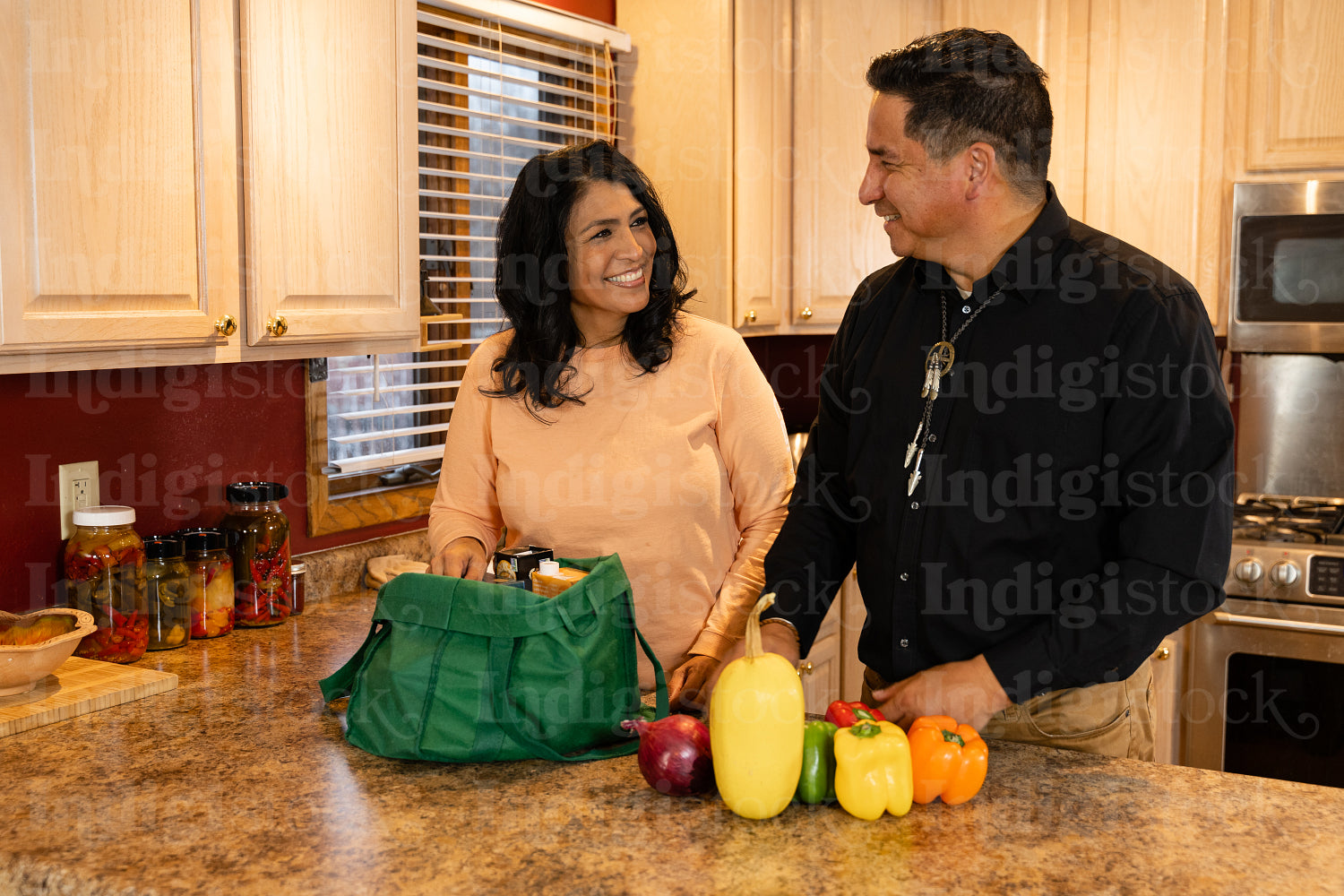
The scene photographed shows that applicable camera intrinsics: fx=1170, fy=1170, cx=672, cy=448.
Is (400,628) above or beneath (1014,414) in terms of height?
beneath

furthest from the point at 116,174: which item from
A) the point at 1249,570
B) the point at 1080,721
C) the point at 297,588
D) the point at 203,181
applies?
the point at 1249,570

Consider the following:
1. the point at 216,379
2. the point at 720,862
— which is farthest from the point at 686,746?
the point at 216,379

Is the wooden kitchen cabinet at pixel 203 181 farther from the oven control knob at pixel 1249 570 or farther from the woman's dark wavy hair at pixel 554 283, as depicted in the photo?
the oven control knob at pixel 1249 570

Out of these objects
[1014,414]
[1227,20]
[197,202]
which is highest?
[1227,20]

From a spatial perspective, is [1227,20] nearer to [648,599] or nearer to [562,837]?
[648,599]

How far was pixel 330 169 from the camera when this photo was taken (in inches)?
76.1

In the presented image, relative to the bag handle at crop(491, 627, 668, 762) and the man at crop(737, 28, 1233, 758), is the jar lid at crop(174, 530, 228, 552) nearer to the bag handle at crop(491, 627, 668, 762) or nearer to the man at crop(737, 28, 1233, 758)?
the bag handle at crop(491, 627, 668, 762)

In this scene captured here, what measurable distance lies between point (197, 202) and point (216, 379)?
0.60 meters

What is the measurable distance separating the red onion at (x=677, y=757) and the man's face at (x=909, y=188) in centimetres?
68

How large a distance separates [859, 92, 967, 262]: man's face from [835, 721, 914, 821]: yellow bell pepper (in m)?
0.64

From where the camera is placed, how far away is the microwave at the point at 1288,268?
292 centimetres

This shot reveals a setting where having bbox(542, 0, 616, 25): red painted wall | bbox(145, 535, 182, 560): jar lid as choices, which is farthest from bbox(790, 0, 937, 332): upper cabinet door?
bbox(145, 535, 182, 560): jar lid

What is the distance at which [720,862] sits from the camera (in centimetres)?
116

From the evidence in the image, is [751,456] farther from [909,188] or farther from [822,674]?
[822,674]
